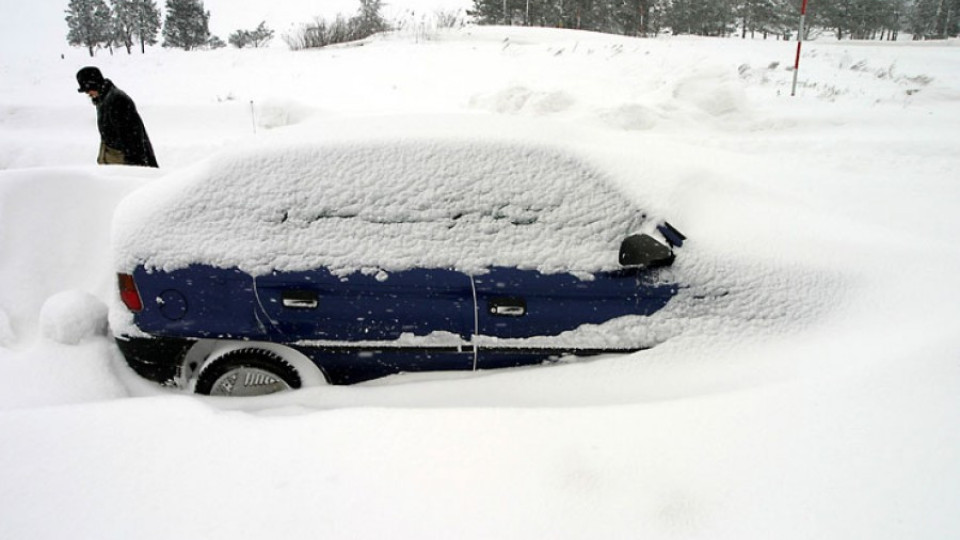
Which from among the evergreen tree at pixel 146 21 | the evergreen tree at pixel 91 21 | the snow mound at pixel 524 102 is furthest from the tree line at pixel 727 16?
the evergreen tree at pixel 91 21

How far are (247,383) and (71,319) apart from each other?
1153 mm

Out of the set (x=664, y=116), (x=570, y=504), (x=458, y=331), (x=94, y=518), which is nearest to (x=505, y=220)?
(x=458, y=331)

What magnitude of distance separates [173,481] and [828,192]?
15.7 feet

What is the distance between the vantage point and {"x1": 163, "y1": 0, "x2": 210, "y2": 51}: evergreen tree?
122 feet

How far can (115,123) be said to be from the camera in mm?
5148

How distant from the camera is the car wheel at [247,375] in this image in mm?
2572

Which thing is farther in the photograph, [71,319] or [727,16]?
[727,16]

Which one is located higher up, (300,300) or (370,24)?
(370,24)

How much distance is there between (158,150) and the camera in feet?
25.0

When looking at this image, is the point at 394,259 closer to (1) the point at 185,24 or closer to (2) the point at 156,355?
(2) the point at 156,355

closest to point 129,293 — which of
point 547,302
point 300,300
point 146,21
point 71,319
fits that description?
point 71,319

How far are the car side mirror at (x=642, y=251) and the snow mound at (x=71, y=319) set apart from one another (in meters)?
2.87

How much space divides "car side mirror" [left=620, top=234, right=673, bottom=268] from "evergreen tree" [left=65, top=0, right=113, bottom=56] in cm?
5087

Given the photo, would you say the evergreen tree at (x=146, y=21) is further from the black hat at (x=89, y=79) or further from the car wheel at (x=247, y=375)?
the car wheel at (x=247, y=375)
